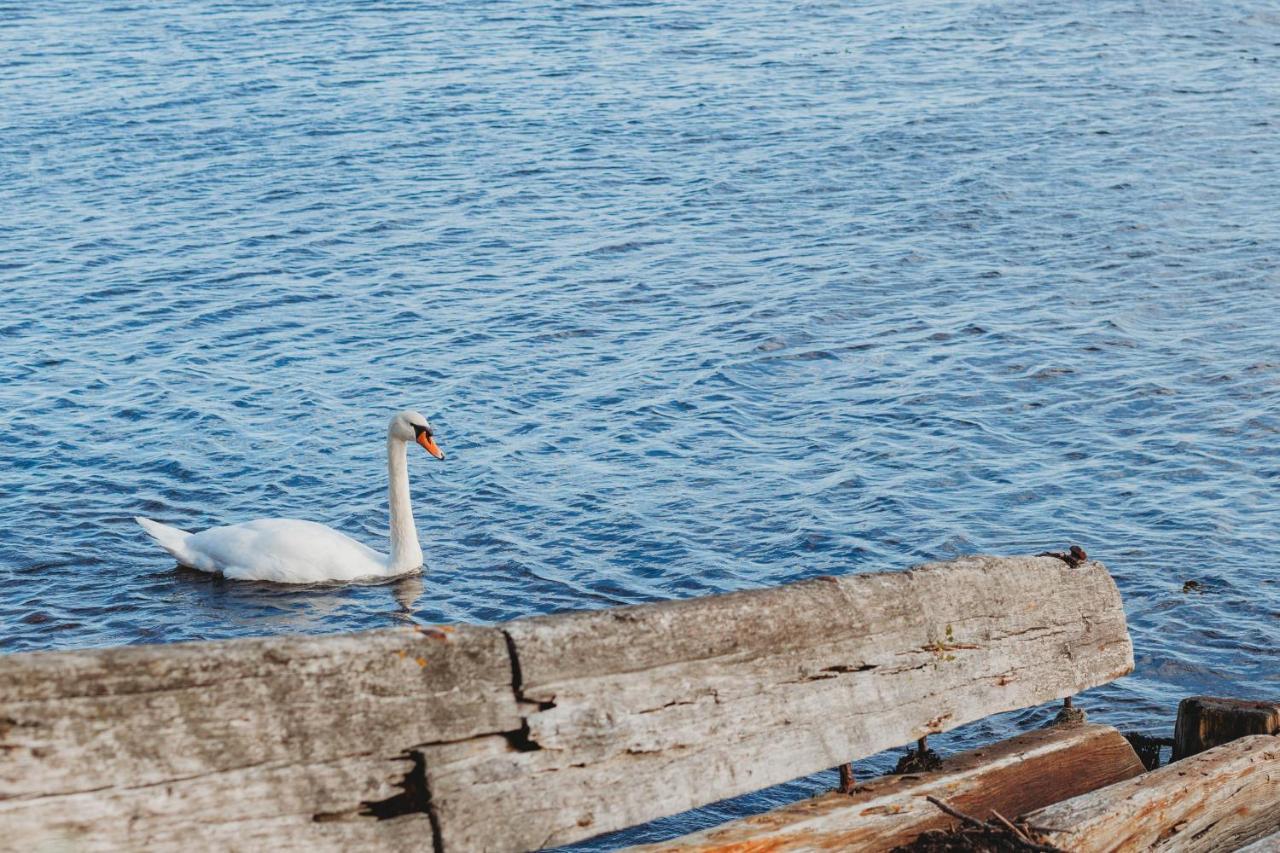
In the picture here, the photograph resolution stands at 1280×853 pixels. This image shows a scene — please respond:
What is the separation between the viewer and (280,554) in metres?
9.10

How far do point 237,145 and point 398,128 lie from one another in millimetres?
2004

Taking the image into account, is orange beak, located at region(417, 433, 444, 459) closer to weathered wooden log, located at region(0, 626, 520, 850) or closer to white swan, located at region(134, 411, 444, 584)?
white swan, located at region(134, 411, 444, 584)

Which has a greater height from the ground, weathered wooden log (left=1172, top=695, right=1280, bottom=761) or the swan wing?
weathered wooden log (left=1172, top=695, right=1280, bottom=761)

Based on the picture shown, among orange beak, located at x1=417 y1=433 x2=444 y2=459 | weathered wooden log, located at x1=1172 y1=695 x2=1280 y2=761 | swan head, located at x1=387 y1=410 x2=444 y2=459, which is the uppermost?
weathered wooden log, located at x1=1172 y1=695 x2=1280 y2=761

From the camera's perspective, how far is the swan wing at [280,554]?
359 inches

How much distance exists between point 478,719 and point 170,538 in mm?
7185

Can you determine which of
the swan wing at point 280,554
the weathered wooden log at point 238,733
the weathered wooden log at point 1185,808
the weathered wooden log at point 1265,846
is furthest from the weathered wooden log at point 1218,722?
the swan wing at point 280,554

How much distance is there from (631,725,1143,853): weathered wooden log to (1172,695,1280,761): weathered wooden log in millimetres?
373

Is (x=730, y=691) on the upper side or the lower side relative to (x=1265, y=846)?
upper

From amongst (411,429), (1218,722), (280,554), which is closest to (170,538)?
(280,554)

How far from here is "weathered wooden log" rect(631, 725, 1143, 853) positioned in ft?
10.1

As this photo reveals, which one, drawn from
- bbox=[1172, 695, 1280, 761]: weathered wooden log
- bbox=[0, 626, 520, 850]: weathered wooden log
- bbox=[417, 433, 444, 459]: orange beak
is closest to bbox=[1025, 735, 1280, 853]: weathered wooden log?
bbox=[1172, 695, 1280, 761]: weathered wooden log

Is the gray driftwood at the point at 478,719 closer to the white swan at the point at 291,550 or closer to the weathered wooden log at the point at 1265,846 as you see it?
the weathered wooden log at the point at 1265,846

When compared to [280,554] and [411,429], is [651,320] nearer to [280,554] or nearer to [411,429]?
[411,429]
